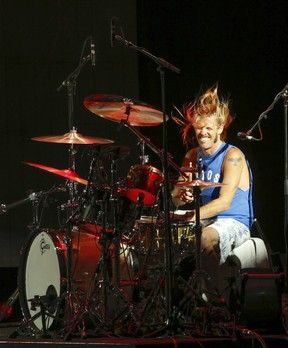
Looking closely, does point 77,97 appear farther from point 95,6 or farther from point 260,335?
point 260,335

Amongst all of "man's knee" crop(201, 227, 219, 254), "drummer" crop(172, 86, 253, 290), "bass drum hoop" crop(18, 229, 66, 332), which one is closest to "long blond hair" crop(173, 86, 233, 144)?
"drummer" crop(172, 86, 253, 290)

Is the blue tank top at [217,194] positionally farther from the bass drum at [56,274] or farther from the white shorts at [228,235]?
the bass drum at [56,274]

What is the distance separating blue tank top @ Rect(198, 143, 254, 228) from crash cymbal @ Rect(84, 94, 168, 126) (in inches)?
32.3

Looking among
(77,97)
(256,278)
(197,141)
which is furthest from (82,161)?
(256,278)

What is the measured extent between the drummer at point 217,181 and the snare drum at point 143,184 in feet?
1.54

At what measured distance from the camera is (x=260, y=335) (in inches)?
182

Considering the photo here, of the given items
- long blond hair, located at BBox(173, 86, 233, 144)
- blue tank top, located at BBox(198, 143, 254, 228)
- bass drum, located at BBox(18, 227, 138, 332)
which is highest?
long blond hair, located at BBox(173, 86, 233, 144)

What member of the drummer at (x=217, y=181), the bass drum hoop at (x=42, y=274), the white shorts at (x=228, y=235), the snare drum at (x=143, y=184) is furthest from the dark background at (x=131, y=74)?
the snare drum at (x=143, y=184)

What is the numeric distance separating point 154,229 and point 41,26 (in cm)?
262

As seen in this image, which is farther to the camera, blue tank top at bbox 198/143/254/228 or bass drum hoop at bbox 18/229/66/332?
blue tank top at bbox 198/143/254/228

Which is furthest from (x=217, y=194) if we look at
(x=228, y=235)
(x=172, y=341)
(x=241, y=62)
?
(x=172, y=341)

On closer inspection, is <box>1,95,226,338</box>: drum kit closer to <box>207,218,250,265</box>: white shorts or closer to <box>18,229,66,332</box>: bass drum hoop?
<box>18,229,66,332</box>: bass drum hoop

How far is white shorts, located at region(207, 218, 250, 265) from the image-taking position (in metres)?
5.64

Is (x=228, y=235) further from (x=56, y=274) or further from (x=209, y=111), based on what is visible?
(x=56, y=274)
